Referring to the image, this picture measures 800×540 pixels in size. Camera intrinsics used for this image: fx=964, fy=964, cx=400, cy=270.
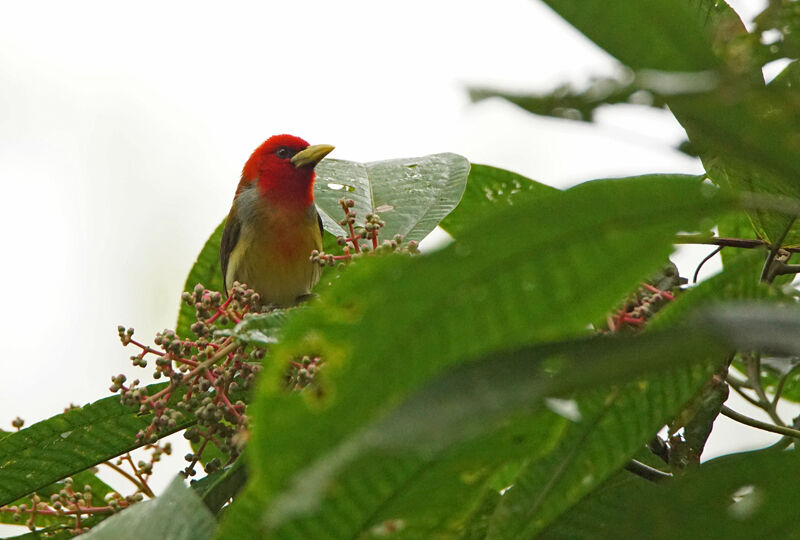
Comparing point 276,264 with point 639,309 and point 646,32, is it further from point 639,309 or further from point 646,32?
point 646,32

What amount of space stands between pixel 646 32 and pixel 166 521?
0.65 meters

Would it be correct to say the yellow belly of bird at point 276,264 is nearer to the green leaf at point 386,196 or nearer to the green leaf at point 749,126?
the green leaf at point 386,196

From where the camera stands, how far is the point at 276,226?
12.5 feet

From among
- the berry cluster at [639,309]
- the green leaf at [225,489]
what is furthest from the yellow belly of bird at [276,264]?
the green leaf at [225,489]

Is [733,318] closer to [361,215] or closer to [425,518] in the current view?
[425,518]

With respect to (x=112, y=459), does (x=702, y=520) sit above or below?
below

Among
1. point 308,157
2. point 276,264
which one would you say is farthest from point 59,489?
point 308,157

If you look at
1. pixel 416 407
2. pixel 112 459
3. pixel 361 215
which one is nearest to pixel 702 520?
pixel 416 407

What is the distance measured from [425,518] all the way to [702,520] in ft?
0.98

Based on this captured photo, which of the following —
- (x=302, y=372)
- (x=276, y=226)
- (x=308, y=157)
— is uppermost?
(x=308, y=157)

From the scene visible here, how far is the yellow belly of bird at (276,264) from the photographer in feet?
12.0

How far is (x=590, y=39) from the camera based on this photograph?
0.70m

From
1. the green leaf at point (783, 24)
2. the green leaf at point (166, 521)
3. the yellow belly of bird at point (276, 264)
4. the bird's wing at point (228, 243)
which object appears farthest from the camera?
the bird's wing at point (228, 243)

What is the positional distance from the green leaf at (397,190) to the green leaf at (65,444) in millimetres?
664
